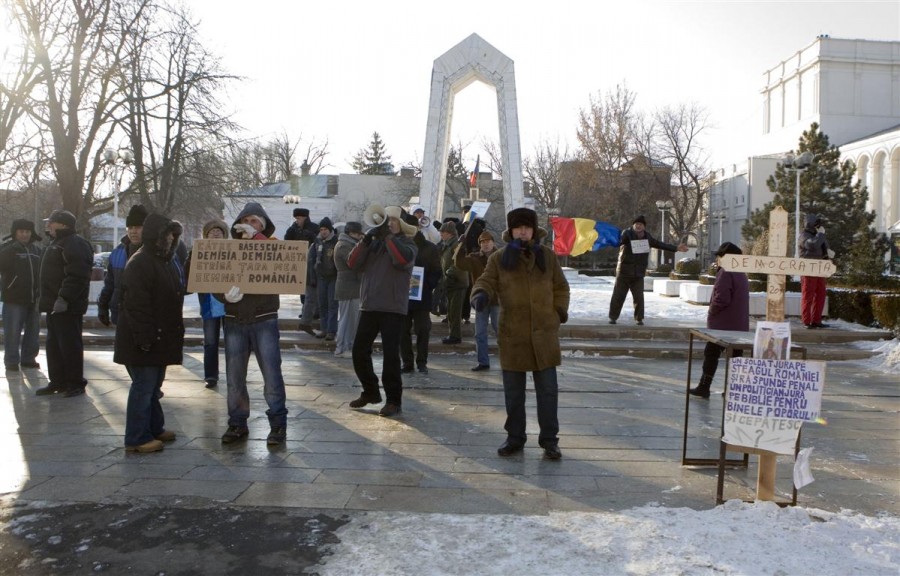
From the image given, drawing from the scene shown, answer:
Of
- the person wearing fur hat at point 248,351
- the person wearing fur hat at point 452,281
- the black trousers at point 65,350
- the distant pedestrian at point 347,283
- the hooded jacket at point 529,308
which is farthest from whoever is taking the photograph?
the person wearing fur hat at point 452,281

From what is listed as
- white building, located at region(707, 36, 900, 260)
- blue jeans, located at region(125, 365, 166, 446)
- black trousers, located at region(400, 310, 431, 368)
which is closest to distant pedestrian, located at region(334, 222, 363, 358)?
black trousers, located at region(400, 310, 431, 368)

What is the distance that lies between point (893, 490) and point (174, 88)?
2525 cm

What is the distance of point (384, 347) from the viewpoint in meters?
6.67

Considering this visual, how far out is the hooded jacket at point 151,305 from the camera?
5387 millimetres

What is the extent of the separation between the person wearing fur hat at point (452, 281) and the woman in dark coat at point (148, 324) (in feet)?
16.3

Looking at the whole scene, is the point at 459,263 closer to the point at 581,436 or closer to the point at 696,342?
the point at 581,436

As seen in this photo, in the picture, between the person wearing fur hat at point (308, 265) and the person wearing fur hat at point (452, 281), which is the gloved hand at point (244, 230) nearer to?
the person wearing fur hat at point (452, 281)

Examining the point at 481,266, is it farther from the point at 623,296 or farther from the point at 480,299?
the point at 623,296

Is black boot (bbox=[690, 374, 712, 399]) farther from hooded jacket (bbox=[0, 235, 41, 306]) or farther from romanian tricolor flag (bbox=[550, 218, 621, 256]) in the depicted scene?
romanian tricolor flag (bbox=[550, 218, 621, 256])

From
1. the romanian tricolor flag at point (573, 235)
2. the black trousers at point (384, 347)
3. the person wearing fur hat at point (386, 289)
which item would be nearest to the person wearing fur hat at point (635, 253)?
the person wearing fur hat at point (386, 289)

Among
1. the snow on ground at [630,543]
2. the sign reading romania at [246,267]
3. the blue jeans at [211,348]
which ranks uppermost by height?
the sign reading romania at [246,267]

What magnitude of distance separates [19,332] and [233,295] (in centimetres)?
518

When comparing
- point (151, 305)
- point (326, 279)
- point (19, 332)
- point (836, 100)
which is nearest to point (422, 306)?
point (326, 279)

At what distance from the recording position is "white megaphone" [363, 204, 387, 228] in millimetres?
6664
